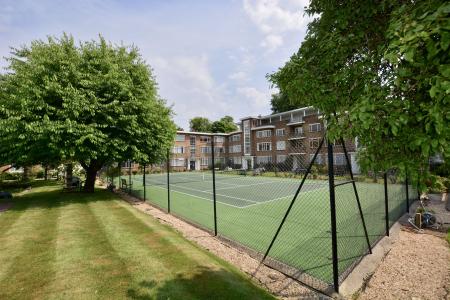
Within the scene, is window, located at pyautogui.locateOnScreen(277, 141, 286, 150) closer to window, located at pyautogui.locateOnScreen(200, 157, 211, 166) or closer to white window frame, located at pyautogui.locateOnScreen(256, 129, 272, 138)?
white window frame, located at pyautogui.locateOnScreen(256, 129, 272, 138)

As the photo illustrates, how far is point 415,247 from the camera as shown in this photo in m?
8.47

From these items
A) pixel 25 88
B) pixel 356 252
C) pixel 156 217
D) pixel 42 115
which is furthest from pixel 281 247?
pixel 25 88

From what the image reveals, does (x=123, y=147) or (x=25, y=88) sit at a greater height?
(x=25, y=88)

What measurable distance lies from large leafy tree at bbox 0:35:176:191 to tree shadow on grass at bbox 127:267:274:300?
11533 millimetres

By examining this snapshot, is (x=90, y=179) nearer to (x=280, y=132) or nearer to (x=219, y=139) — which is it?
(x=280, y=132)

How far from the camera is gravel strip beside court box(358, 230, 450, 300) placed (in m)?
5.76

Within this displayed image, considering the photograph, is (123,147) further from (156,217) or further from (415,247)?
(415,247)

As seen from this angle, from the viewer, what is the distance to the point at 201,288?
18.7ft

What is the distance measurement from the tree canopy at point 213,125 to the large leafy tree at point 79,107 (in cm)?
6968

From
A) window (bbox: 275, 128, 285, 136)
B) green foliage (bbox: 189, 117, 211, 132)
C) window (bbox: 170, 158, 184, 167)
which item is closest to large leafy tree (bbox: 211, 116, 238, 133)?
green foliage (bbox: 189, 117, 211, 132)

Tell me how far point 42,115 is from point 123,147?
480cm

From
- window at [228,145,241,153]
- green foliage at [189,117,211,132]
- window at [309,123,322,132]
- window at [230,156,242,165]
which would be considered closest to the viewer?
window at [309,123,322,132]

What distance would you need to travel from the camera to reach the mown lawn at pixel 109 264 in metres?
5.61

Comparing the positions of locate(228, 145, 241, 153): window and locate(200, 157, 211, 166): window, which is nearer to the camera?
locate(228, 145, 241, 153): window
